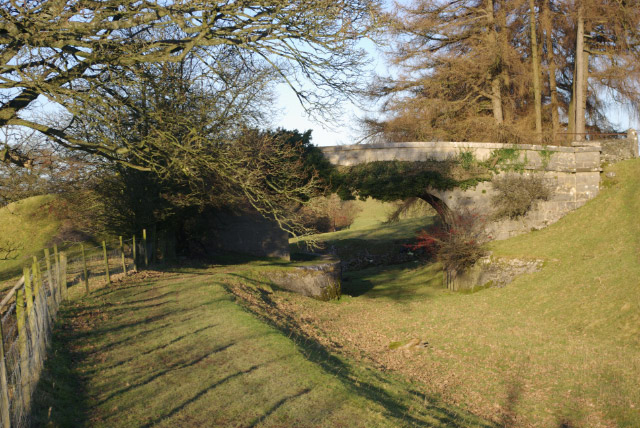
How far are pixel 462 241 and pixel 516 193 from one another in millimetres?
2976

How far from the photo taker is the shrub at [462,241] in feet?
64.3

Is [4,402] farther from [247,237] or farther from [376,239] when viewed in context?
[376,239]

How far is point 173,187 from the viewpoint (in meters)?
16.8

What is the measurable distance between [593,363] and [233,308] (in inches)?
276

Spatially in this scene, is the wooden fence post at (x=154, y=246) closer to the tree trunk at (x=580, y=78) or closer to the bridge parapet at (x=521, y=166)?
the bridge parapet at (x=521, y=166)

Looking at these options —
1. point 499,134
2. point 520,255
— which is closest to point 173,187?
point 520,255

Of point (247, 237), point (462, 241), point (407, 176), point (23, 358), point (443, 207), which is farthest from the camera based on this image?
point (247, 237)

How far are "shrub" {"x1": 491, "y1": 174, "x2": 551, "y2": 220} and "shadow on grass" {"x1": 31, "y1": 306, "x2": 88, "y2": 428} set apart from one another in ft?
55.3

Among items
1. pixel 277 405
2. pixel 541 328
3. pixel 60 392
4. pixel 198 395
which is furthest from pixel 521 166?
pixel 60 392

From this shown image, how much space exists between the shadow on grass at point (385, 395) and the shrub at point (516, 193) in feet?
43.2

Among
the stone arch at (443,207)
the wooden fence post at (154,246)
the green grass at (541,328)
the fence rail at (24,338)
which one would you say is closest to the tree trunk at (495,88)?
the stone arch at (443,207)

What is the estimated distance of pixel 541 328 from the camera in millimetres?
12789

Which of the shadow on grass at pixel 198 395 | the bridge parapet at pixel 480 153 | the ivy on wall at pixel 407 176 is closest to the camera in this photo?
the shadow on grass at pixel 198 395

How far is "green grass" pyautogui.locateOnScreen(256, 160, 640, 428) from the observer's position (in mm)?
8617
